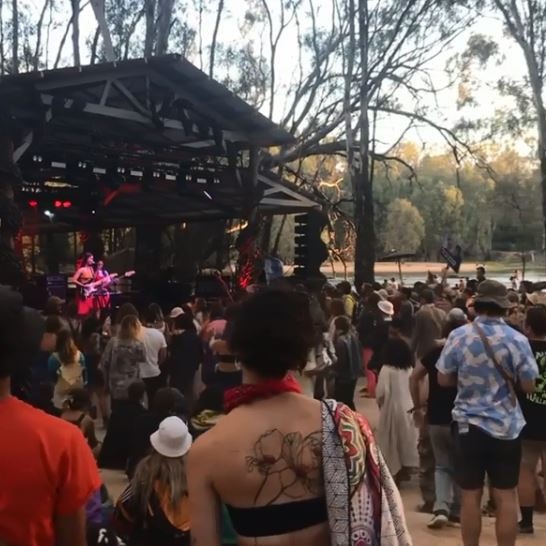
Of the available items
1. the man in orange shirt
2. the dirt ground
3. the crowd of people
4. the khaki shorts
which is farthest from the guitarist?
the man in orange shirt

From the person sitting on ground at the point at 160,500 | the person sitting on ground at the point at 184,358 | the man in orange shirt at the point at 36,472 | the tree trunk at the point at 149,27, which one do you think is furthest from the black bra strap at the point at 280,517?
the tree trunk at the point at 149,27

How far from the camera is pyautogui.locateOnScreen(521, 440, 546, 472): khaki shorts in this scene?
188 inches

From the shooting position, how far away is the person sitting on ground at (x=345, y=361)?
734 centimetres

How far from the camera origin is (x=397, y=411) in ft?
19.6

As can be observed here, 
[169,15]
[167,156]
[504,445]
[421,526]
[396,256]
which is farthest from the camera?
[169,15]

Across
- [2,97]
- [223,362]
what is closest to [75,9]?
[2,97]

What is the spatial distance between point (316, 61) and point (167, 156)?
9.61 m

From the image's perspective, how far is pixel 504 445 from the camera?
12.2 ft

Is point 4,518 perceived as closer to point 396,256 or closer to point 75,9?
point 396,256

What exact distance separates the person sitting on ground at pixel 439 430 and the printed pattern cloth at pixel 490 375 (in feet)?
2.62

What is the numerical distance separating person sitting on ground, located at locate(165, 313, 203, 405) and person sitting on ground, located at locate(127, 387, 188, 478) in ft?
7.00

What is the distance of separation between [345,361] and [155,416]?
296 centimetres

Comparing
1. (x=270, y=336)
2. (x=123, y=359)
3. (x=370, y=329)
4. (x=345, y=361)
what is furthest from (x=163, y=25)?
(x=270, y=336)

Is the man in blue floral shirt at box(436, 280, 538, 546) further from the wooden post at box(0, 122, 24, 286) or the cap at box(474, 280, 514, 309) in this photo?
the wooden post at box(0, 122, 24, 286)
